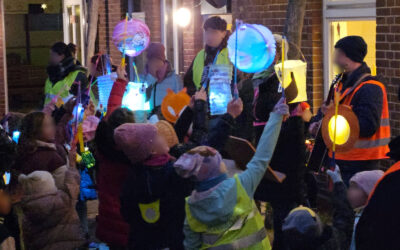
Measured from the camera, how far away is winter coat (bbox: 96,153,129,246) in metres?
6.26

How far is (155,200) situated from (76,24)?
1348 cm

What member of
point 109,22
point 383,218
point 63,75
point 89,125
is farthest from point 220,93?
point 109,22

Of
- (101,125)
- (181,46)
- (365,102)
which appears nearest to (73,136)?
(101,125)

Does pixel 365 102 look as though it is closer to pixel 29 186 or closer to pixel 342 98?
pixel 342 98

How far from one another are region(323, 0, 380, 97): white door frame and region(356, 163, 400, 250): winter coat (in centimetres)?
503

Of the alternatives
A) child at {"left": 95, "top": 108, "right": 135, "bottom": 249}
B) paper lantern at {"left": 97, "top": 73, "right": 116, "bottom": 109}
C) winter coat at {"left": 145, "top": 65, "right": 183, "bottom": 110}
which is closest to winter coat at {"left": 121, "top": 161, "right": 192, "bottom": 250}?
child at {"left": 95, "top": 108, "right": 135, "bottom": 249}

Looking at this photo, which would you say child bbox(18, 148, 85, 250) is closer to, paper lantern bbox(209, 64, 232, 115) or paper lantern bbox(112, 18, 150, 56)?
paper lantern bbox(209, 64, 232, 115)

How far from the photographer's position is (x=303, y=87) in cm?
638

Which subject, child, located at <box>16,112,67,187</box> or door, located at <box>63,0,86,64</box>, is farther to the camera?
door, located at <box>63,0,86,64</box>

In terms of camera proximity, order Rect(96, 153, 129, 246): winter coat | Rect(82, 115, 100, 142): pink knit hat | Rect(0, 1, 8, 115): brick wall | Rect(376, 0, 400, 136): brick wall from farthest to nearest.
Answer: Rect(0, 1, 8, 115): brick wall
Rect(376, 0, 400, 136): brick wall
Rect(82, 115, 100, 142): pink knit hat
Rect(96, 153, 129, 246): winter coat

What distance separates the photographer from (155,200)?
527 centimetres

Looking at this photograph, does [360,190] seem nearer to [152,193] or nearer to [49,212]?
[152,193]

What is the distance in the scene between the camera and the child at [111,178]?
619cm

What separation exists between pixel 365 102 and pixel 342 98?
9.9 inches
